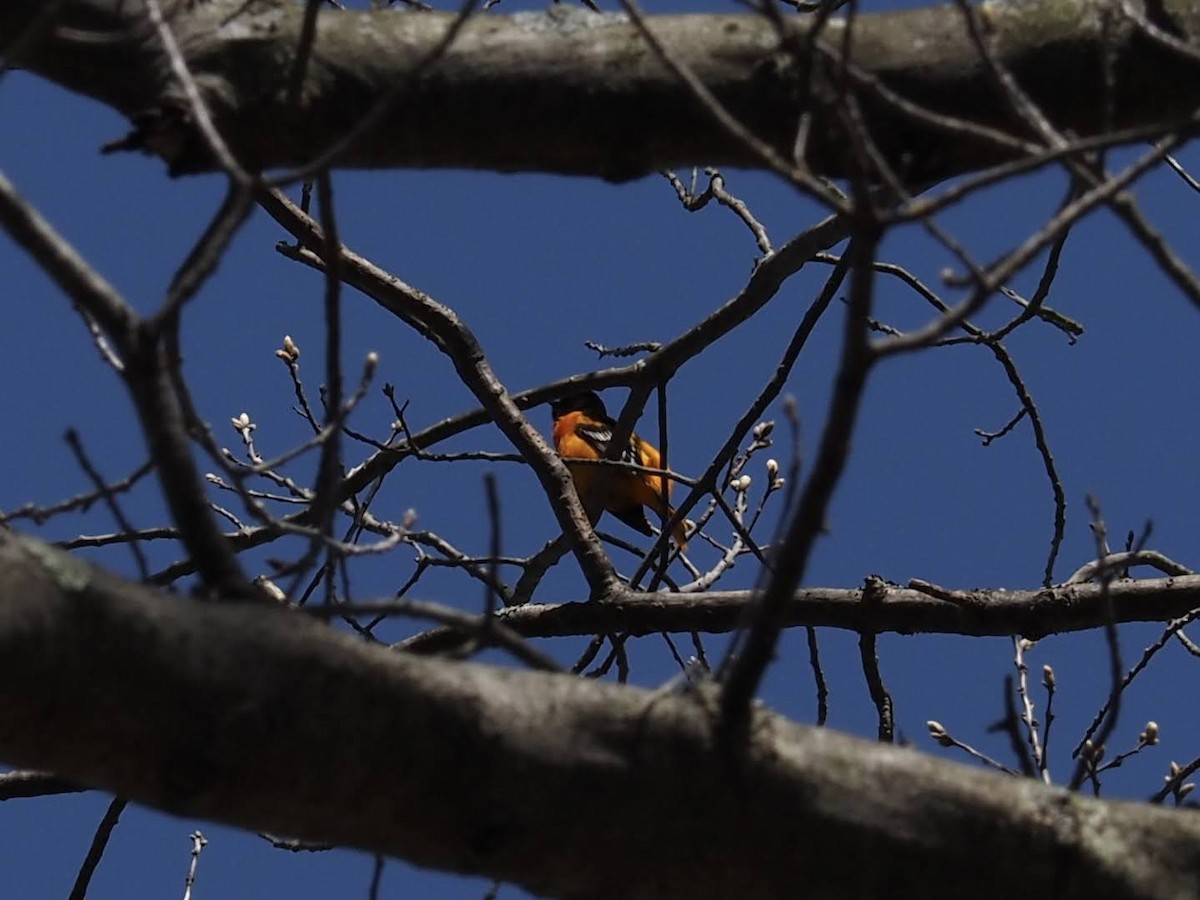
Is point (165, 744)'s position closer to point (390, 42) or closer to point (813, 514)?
point (813, 514)

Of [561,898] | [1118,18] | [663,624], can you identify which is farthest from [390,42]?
[663,624]

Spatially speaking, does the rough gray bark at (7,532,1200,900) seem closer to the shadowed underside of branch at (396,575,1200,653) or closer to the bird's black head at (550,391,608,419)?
the shadowed underside of branch at (396,575,1200,653)

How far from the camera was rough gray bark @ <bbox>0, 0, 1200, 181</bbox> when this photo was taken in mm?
2166

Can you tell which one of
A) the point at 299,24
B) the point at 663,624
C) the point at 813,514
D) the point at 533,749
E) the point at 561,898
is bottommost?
the point at 561,898

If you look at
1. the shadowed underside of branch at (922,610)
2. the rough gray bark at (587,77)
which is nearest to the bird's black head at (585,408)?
the shadowed underside of branch at (922,610)

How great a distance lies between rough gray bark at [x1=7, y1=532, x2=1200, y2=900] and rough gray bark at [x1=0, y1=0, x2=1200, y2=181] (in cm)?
79

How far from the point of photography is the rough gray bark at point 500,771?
5.25ft

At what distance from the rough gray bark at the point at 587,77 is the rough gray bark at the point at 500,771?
2.58 feet

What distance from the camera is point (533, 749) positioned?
1.73 meters

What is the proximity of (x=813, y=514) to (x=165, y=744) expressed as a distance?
2.29ft

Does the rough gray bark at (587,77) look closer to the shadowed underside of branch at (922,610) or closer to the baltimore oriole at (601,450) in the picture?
the shadowed underside of branch at (922,610)

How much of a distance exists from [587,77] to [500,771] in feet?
3.26

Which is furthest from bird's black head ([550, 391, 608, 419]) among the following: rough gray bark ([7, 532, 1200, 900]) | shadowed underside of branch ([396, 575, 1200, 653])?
rough gray bark ([7, 532, 1200, 900])

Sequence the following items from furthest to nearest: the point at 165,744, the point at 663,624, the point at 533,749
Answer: the point at 663,624 → the point at 533,749 → the point at 165,744
